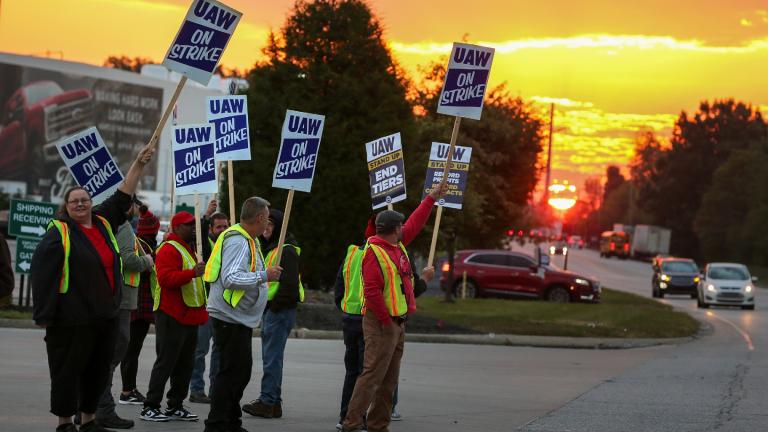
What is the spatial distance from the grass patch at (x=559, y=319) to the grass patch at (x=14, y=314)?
26.4 ft

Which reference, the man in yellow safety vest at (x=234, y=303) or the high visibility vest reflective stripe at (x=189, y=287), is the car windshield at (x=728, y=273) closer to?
the high visibility vest reflective stripe at (x=189, y=287)

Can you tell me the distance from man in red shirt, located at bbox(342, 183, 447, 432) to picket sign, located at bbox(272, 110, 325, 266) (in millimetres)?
1918

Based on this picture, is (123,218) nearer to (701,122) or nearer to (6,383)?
(6,383)

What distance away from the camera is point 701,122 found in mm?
132375

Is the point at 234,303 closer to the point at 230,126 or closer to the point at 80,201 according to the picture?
the point at 80,201

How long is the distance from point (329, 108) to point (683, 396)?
1470cm

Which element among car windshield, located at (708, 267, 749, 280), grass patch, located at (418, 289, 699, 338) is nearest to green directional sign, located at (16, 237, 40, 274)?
grass patch, located at (418, 289, 699, 338)

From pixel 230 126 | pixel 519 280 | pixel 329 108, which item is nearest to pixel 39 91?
pixel 519 280

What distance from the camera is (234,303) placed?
32.1 feet

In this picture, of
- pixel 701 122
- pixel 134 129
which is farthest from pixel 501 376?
pixel 134 129

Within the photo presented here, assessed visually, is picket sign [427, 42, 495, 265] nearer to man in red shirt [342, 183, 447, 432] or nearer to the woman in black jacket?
man in red shirt [342, 183, 447, 432]

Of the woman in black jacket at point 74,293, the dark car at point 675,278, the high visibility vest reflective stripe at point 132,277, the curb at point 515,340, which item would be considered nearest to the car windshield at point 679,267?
the dark car at point 675,278

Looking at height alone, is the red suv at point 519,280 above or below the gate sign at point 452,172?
below

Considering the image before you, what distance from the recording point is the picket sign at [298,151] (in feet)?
40.2
